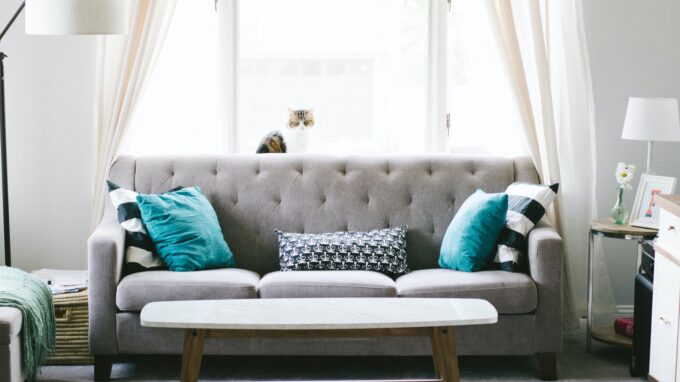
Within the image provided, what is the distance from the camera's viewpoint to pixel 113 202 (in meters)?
3.87

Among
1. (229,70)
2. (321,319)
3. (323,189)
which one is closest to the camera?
(321,319)

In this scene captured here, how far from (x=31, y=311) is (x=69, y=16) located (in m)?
1.13

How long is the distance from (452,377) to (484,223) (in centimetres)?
90

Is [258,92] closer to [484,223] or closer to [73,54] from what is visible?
[73,54]

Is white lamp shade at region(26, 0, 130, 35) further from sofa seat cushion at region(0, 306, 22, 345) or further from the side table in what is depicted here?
the side table

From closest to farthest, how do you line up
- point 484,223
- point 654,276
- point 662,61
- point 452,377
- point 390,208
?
point 452,377, point 654,276, point 484,223, point 390,208, point 662,61

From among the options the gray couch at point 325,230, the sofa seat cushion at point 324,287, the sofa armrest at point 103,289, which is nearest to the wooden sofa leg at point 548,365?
the gray couch at point 325,230

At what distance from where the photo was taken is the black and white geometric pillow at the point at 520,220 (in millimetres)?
3709

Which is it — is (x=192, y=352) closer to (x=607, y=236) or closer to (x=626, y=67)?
(x=607, y=236)

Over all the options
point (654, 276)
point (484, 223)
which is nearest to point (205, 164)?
point (484, 223)

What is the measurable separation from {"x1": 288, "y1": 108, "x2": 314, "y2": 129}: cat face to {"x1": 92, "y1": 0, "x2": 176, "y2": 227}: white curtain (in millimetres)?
711

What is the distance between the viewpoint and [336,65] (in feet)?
15.0

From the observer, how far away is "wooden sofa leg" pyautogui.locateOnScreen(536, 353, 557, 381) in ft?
11.9

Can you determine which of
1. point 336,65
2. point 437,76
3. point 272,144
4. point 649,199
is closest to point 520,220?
point 649,199
